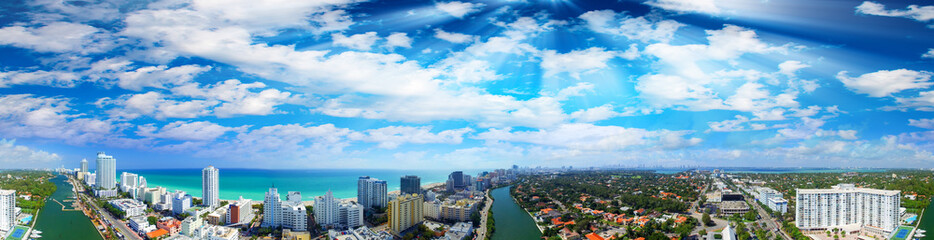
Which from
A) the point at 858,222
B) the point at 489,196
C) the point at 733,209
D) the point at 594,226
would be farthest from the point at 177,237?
the point at 858,222

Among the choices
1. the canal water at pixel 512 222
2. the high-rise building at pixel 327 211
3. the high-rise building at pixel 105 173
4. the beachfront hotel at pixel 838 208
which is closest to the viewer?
the beachfront hotel at pixel 838 208

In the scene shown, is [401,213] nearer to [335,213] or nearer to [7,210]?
[335,213]

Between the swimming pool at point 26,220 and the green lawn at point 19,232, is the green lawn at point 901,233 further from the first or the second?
the swimming pool at point 26,220

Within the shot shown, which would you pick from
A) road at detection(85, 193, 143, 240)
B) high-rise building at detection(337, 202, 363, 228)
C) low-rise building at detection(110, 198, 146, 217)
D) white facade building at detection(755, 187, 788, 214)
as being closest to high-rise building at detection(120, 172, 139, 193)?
road at detection(85, 193, 143, 240)

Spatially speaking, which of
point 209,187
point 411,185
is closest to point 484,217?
point 411,185

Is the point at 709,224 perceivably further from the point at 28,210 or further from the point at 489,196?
the point at 28,210

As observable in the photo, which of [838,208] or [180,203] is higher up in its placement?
[838,208]

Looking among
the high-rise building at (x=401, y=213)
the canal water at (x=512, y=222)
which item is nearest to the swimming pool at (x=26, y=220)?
the high-rise building at (x=401, y=213)
